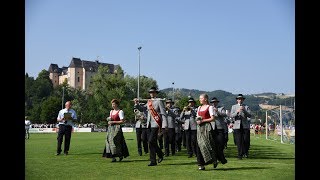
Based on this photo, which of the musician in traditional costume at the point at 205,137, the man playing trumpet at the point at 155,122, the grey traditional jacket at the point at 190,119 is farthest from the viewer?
the grey traditional jacket at the point at 190,119

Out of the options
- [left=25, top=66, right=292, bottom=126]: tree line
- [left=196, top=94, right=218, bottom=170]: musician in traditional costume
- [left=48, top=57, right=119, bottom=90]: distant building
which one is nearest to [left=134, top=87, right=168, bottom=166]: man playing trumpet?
[left=196, top=94, right=218, bottom=170]: musician in traditional costume

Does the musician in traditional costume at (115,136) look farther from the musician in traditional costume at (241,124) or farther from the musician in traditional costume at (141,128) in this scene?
the musician in traditional costume at (241,124)

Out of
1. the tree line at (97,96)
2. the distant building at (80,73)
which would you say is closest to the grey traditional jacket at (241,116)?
the tree line at (97,96)

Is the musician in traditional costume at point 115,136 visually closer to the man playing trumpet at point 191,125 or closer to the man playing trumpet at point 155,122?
the man playing trumpet at point 155,122

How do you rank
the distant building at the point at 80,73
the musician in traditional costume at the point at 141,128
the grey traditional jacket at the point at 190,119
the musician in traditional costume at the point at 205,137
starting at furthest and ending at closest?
the distant building at the point at 80,73 < the musician in traditional costume at the point at 141,128 < the grey traditional jacket at the point at 190,119 < the musician in traditional costume at the point at 205,137

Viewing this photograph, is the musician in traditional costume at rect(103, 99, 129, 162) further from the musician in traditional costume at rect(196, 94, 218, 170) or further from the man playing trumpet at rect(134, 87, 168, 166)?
the musician in traditional costume at rect(196, 94, 218, 170)

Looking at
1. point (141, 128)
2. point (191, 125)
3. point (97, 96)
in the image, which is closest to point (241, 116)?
point (191, 125)

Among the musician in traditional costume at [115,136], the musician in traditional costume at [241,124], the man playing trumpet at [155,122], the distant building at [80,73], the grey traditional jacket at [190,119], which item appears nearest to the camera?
the man playing trumpet at [155,122]

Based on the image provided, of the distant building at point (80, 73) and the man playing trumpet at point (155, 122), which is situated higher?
the distant building at point (80, 73)

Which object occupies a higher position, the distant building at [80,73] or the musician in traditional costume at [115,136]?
the distant building at [80,73]

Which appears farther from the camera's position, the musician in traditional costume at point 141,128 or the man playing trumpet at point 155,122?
the musician in traditional costume at point 141,128

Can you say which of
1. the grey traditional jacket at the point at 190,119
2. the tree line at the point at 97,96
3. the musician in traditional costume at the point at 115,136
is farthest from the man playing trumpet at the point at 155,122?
the tree line at the point at 97,96
